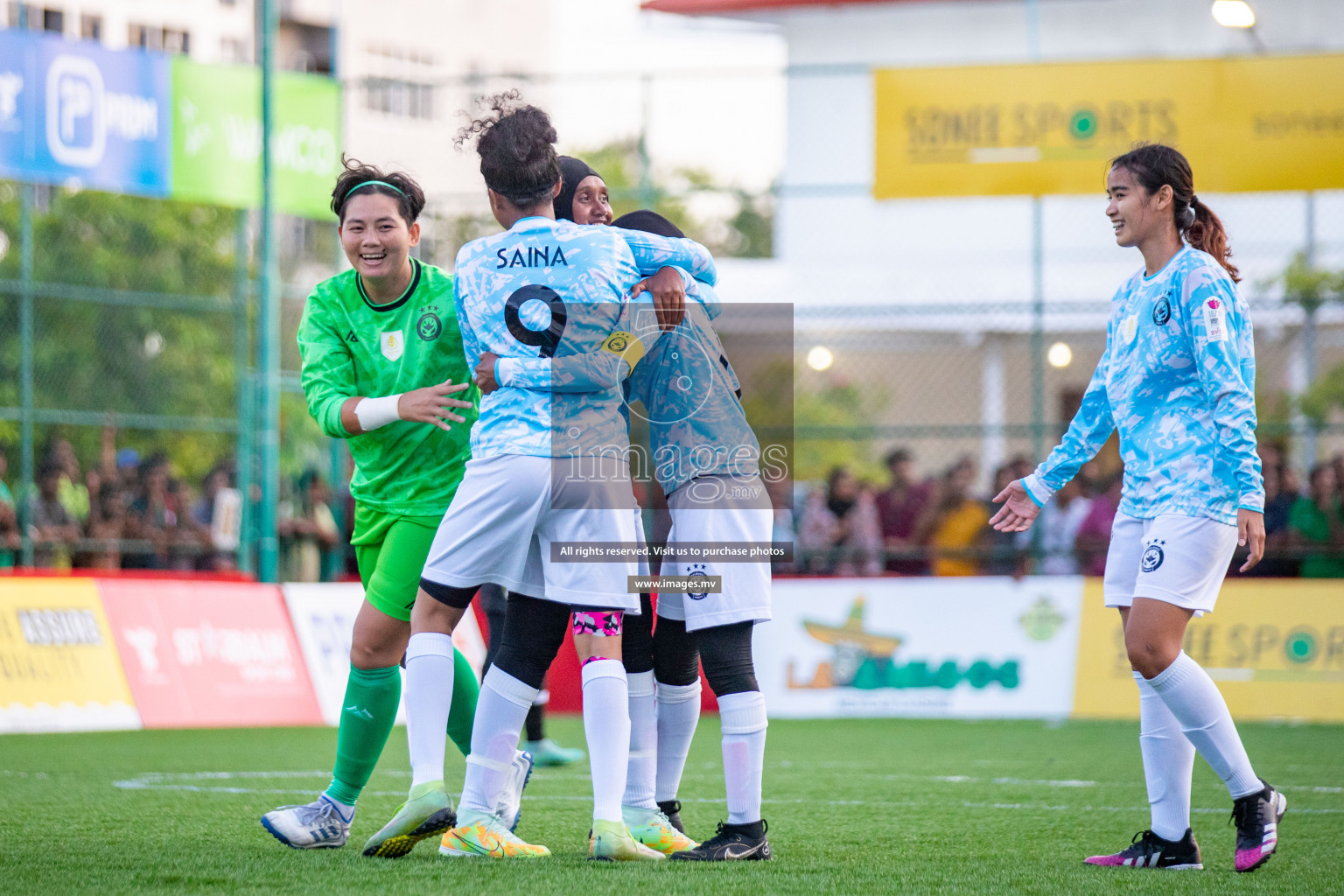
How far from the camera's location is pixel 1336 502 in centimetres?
1232

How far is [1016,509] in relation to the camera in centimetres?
512

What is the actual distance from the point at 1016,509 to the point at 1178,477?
59 centimetres

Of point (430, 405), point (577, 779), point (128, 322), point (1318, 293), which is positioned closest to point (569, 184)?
point (430, 405)

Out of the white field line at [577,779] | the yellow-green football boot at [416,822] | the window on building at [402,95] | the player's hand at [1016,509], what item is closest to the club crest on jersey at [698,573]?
the yellow-green football boot at [416,822]

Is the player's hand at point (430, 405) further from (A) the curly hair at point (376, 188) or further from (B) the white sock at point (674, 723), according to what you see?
(B) the white sock at point (674, 723)

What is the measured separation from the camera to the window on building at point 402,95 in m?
14.6

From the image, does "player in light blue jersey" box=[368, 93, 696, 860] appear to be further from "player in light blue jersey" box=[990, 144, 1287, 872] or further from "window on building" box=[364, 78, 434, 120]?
"window on building" box=[364, 78, 434, 120]

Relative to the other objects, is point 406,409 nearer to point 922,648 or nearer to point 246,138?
point 922,648

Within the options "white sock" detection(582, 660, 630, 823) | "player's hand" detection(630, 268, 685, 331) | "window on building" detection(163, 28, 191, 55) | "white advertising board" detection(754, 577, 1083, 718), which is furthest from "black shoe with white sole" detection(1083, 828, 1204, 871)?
"window on building" detection(163, 28, 191, 55)

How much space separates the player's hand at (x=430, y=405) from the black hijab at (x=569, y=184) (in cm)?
76

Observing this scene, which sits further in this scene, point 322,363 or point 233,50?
point 233,50

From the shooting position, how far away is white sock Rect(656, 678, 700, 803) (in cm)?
492

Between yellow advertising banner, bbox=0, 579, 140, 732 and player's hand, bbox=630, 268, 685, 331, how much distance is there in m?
7.14

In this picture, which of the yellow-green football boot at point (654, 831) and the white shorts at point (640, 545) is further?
the yellow-green football boot at point (654, 831)
